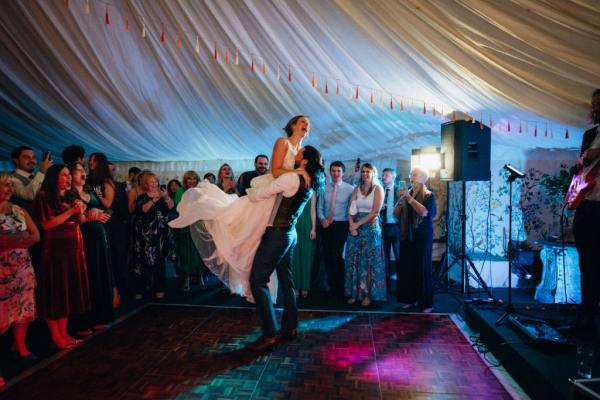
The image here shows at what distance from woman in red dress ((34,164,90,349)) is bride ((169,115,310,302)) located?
73 cm

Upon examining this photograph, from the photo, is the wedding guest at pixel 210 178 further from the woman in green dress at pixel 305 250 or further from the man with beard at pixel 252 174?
the woman in green dress at pixel 305 250

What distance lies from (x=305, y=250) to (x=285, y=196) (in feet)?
5.71

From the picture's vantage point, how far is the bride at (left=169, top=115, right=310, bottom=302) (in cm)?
286

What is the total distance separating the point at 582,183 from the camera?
8.43 ft

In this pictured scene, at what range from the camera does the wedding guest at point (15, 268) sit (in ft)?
8.09

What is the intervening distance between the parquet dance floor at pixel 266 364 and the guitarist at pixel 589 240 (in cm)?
75

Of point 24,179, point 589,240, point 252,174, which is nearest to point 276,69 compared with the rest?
point 252,174

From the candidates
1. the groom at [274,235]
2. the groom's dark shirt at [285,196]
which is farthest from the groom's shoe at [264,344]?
the groom's dark shirt at [285,196]

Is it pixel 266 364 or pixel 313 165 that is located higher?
pixel 313 165

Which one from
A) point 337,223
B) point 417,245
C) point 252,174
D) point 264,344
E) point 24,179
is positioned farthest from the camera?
point 252,174

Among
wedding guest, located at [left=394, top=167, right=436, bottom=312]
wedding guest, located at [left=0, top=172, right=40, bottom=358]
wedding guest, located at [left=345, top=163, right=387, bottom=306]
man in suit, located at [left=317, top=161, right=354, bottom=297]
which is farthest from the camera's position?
man in suit, located at [left=317, top=161, right=354, bottom=297]

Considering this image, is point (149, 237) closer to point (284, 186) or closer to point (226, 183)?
point (226, 183)

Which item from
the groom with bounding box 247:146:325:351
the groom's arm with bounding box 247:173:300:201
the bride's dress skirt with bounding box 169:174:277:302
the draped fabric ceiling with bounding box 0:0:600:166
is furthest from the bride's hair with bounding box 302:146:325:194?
the draped fabric ceiling with bounding box 0:0:600:166

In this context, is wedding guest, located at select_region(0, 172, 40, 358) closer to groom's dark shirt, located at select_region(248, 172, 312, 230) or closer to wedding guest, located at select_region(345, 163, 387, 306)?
groom's dark shirt, located at select_region(248, 172, 312, 230)
